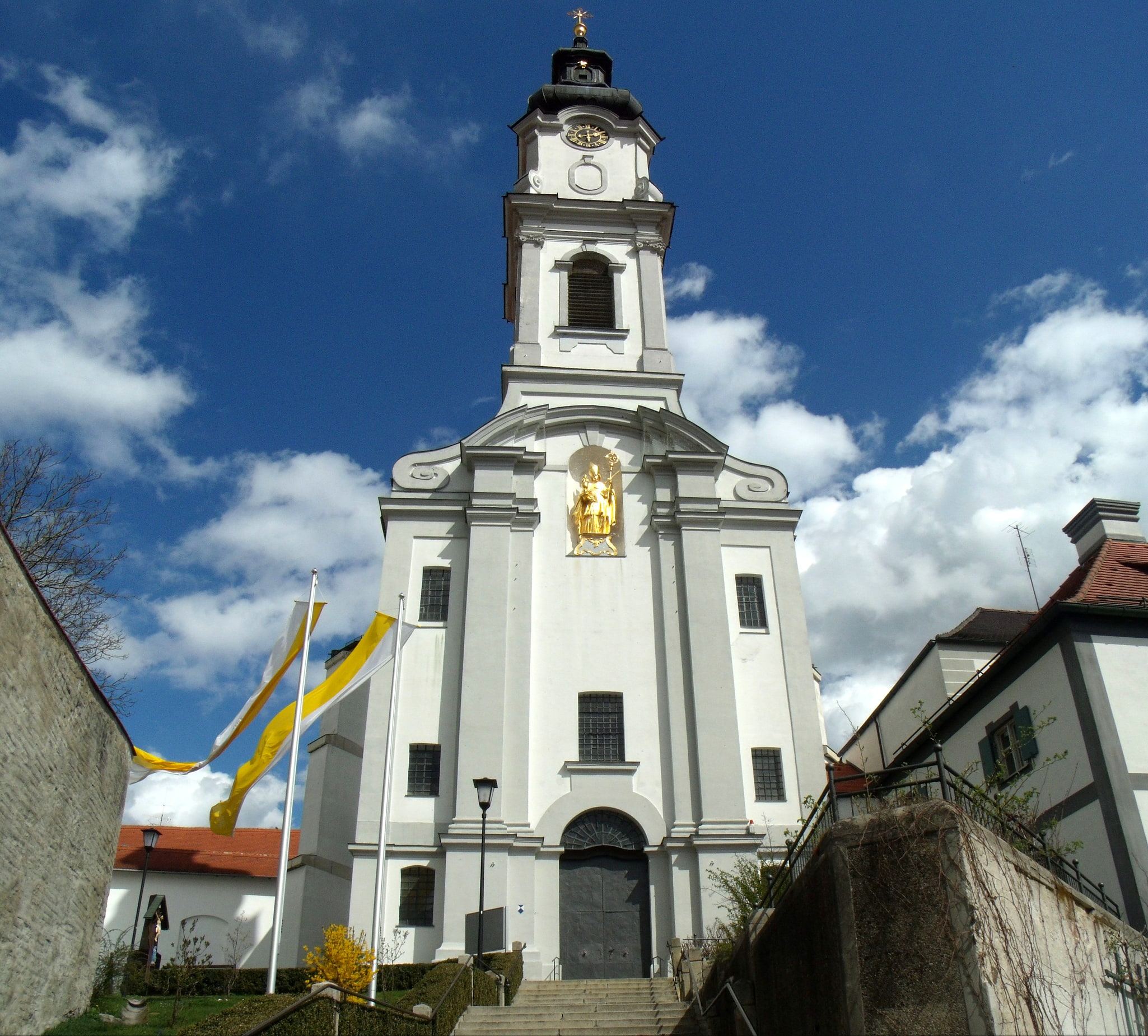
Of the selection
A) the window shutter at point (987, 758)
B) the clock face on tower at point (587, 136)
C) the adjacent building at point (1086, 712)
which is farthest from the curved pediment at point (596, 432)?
the clock face on tower at point (587, 136)

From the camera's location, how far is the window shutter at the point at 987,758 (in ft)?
69.9

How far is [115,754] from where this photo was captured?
19.3 metres

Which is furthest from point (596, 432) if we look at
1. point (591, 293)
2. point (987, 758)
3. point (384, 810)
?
point (987, 758)

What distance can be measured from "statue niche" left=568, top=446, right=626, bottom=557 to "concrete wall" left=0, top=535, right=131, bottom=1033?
12.9 meters

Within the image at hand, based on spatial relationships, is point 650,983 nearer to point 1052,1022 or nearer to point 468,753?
point 468,753

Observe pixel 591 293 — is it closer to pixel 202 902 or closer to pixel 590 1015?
pixel 590 1015

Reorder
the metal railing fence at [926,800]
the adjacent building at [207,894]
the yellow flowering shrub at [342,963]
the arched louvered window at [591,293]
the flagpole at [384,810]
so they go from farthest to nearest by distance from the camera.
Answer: the adjacent building at [207,894], the arched louvered window at [591,293], the flagpole at [384,810], the yellow flowering shrub at [342,963], the metal railing fence at [926,800]

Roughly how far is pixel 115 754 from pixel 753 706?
567 inches

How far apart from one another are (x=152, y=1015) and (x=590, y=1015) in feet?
25.4

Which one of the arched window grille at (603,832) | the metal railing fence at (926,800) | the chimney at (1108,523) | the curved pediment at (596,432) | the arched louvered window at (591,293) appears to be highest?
the arched louvered window at (591,293)

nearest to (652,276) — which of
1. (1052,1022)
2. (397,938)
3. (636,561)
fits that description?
(636,561)

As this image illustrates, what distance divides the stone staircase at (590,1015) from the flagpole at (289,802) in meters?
3.25

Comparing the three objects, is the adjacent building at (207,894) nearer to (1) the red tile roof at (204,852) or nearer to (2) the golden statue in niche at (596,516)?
(1) the red tile roof at (204,852)

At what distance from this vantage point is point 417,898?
23.4 m
